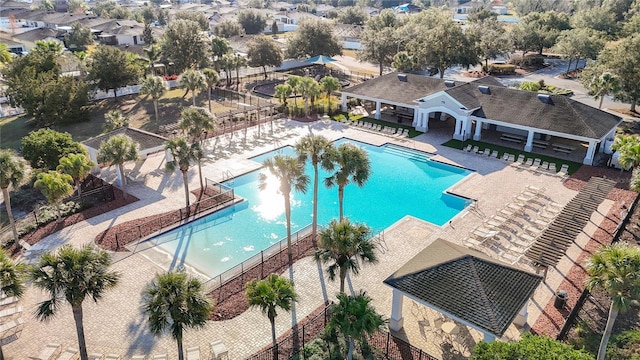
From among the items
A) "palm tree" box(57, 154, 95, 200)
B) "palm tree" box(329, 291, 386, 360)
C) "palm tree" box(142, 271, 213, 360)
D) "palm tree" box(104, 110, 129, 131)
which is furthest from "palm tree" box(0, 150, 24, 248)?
"palm tree" box(329, 291, 386, 360)

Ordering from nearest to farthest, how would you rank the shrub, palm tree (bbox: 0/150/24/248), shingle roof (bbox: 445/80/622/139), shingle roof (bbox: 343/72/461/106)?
1. palm tree (bbox: 0/150/24/248)
2. shingle roof (bbox: 445/80/622/139)
3. shingle roof (bbox: 343/72/461/106)
4. the shrub

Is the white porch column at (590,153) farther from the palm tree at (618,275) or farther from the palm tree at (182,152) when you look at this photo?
the palm tree at (182,152)

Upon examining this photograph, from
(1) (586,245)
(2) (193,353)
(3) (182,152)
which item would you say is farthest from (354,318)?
(3) (182,152)

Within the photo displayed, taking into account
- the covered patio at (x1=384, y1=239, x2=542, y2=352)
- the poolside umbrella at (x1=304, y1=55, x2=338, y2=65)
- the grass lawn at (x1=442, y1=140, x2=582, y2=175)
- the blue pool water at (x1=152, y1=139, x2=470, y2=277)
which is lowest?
the blue pool water at (x1=152, y1=139, x2=470, y2=277)

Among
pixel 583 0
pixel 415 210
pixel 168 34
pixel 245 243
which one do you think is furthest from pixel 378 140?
pixel 583 0

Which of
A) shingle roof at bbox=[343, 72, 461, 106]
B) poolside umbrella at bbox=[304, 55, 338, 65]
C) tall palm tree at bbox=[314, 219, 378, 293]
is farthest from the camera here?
poolside umbrella at bbox=[304, 55, 338, 65]

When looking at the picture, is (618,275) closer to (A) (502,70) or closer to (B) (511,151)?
(B) (511,151)

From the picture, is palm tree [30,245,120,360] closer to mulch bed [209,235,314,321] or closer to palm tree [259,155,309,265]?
mulch bed [209,235,314,321]
